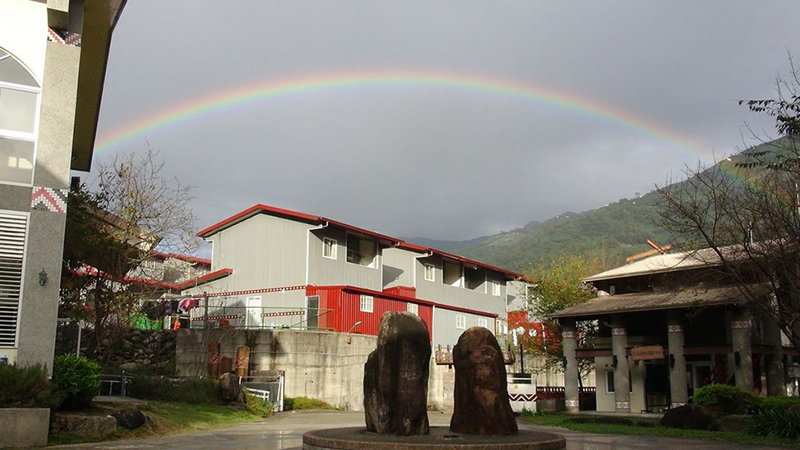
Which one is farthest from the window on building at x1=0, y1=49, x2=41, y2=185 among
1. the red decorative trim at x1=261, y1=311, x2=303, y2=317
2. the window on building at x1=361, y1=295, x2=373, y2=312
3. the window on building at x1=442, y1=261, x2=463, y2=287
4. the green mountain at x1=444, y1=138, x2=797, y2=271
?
the green mountain at x1=444, y1=138, x2=797, y2=271

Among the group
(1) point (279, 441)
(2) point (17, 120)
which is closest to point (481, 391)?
(1) point (279, 441)

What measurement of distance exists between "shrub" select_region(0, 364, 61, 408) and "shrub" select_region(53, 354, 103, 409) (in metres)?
0.86

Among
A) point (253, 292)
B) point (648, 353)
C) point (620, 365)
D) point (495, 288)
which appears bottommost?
point (620, 365)

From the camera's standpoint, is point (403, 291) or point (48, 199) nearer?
point (48, 199)

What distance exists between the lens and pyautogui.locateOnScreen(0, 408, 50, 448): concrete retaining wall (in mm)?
14133

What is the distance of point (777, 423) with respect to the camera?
19688 mm

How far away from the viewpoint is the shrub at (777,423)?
1934cm

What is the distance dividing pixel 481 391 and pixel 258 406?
14.4m

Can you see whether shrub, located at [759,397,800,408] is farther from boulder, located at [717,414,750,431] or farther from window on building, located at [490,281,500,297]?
window on building, located at [490,281,500,297]

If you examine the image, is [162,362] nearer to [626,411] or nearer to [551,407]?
[551,407]

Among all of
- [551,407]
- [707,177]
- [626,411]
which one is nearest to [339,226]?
[551,407]

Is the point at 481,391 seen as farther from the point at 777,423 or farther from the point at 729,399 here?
the point at 729,399

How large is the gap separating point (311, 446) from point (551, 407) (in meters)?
24.1

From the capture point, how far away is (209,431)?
62.7 feet
